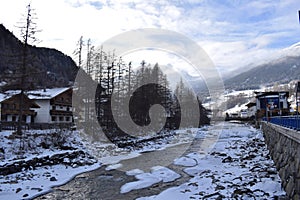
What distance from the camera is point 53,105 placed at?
4453 centimetres

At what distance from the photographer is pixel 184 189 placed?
12531 mm

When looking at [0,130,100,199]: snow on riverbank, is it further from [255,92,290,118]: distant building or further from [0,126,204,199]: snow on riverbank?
[255,92,290,118]: distant building

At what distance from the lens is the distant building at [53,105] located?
43625mm

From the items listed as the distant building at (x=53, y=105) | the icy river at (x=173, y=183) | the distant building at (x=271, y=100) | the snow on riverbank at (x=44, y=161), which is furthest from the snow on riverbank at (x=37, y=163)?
the distant building at (x=271, y=100)

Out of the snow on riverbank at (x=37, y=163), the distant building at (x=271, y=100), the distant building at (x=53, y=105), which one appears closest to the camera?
the snow on riverbank at (x=37, y=163)

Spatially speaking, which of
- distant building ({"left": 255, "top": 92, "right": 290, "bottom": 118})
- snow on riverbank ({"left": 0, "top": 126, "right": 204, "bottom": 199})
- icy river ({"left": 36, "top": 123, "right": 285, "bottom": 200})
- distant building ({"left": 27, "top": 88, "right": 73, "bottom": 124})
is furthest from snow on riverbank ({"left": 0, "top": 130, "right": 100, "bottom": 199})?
distant building ({"left": 255, "top": 92, "right": 290, "bottom": 118})

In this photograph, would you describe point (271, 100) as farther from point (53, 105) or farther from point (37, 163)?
point (37, 163)

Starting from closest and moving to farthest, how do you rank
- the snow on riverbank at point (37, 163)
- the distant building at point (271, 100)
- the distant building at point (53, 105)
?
the snow on riverbank at point (37, 163)
the distant building at point (53, 105)
the distant building at point (271, 100)

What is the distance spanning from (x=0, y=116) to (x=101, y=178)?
25996 millimetres

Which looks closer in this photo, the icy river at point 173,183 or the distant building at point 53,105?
the icy river at point 173,183

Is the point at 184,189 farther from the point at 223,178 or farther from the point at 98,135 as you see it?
the point at 98,135

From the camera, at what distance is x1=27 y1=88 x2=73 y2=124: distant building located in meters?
43.6

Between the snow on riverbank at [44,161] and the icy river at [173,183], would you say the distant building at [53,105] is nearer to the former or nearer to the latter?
the snow on riverbank at [44,161]

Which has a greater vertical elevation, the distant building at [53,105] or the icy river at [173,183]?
the distant building at [53,105]
